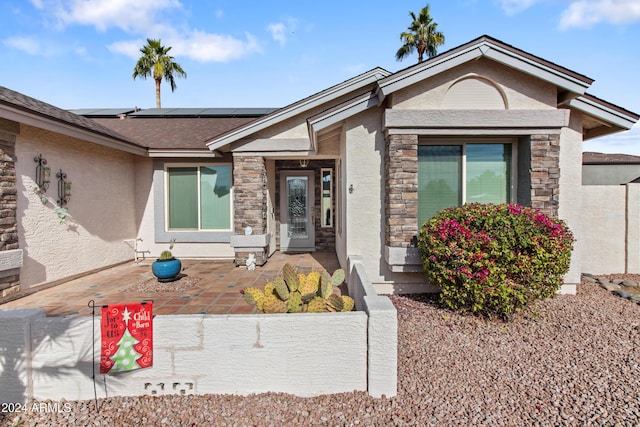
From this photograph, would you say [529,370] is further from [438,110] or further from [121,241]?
[121,241]

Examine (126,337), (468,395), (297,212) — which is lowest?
(468,395)

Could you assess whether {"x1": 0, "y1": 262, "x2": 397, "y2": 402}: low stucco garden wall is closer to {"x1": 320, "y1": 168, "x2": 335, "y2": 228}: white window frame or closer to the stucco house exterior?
the stucco house exterior

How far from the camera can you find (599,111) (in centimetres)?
542

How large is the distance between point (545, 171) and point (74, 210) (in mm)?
9898

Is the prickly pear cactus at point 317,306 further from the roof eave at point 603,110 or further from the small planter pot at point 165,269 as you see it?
the roof eave at point 603,110

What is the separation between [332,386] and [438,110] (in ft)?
15.7

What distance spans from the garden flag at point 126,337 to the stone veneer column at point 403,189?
3.99m

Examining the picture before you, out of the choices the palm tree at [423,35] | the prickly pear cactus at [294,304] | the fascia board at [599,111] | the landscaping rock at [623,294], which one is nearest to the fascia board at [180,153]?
the prickly pear cactus at [294,304]

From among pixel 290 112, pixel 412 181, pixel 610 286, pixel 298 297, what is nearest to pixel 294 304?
pixel 298 297

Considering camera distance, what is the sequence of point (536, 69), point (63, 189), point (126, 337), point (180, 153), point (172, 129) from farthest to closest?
point (172, 129) < point (180, 153) < point (63, 189) < point (536, 69) < point (126, 337)

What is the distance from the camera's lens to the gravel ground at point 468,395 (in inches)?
106

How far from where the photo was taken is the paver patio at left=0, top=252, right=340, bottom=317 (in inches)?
185

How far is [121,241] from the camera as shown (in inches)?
324

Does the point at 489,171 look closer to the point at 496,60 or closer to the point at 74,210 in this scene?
the point at 496,60
